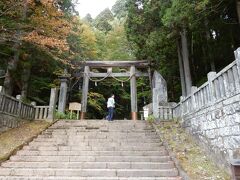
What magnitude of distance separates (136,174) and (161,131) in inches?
129

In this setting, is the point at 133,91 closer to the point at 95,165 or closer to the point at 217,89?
the point at 95,165

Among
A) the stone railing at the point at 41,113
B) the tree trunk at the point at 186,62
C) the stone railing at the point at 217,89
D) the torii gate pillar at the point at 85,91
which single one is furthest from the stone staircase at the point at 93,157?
the torii gate pillar at the point at 85,91

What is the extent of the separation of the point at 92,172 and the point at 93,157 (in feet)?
3.19

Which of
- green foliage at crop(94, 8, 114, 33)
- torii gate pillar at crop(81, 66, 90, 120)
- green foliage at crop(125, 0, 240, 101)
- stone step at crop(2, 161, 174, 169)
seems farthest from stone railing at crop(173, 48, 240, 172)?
green foliage at crop(94, 8, 114, 33)

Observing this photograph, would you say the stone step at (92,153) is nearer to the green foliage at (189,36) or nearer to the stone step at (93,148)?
the stone step at (93,148)

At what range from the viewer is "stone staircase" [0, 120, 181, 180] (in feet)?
19.1

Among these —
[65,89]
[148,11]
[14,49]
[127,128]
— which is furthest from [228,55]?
[14,49]

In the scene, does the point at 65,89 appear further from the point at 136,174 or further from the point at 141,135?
the point at 136,174

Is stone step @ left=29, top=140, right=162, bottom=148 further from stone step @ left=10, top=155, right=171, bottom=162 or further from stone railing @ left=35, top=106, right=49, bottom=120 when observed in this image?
stone railing @ left=35, top=106, right=49, bottom=120

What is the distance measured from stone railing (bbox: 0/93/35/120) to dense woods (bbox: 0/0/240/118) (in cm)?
109

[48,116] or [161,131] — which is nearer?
[161,131]

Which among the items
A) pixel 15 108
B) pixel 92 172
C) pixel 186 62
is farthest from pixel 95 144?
pixel 186 62

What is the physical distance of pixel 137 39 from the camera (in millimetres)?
14484

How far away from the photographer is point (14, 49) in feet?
34.5
